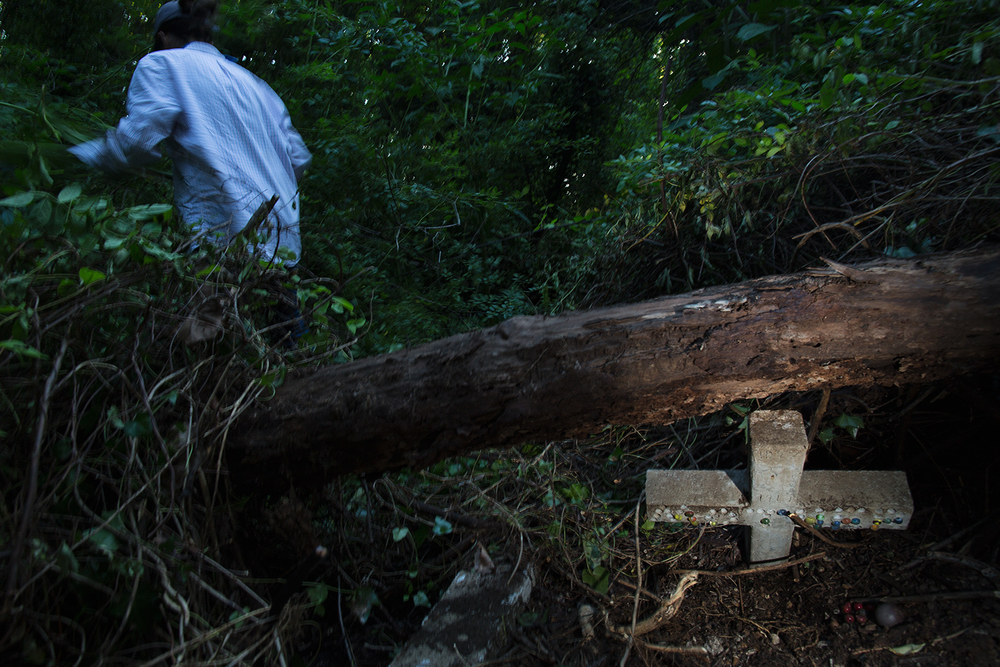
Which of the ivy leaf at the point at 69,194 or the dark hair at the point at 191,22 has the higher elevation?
the dark hair at the point at 191,22

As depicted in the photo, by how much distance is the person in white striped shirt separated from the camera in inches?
82.9

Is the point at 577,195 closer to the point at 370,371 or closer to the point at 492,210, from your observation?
the point at 492,210

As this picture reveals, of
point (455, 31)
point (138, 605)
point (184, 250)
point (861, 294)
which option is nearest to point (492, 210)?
point (455, 31)

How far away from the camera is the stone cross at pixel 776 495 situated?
77.5 inches

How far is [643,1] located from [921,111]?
5292 mm

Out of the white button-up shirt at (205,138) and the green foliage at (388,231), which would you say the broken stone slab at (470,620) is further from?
the white button-up shirt at (205,138)

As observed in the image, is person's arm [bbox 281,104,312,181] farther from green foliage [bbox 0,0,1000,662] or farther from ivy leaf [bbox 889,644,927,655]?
ivy leaf [bbox 889,644,927,655]

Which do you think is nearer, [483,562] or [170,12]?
[483,562]

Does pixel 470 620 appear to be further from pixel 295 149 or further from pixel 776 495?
pixel 295 149

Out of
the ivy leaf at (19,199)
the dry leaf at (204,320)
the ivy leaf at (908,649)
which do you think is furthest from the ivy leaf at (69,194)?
the ivy leaf at (908,649)

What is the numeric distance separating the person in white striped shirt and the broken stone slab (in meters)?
1.39

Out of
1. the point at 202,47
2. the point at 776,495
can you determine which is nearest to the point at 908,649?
the point at 776,495

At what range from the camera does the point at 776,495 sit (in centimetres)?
202

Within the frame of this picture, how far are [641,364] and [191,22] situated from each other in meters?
2.31
